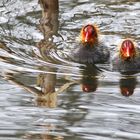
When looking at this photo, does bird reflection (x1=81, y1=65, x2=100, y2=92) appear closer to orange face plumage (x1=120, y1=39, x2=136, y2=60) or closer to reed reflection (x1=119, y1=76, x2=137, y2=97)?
reed reflection (x1=119, y1=76, x2=137, y2=97)

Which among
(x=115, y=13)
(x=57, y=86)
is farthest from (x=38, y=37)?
(x=57, y=86)

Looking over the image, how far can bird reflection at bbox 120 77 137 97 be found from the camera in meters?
6.86

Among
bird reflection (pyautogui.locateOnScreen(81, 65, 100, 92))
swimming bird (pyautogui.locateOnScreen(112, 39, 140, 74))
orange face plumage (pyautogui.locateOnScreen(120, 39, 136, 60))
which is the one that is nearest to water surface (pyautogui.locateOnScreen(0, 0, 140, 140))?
bird reflection (pyautogui.locateOnScreen(81, 65, 100, 92))

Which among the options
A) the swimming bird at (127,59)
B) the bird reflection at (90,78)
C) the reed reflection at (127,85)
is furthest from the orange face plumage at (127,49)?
the reed reflection at (127,85)

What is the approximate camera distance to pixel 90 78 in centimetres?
744

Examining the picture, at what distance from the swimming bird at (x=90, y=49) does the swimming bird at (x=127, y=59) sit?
29 cm

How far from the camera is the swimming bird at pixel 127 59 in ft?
26.4

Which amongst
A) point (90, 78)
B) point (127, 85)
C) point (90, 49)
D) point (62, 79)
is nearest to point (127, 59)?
point (90, 49)

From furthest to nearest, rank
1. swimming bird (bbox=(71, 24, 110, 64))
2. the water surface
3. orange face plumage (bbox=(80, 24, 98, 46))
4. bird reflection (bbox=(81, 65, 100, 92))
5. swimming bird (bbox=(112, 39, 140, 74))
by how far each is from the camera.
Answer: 1. orange face plumage (bbox=(80, 24, 98, 46))
2. swimming bird (bbox=(71, 24, 110, 64))
3. swimming bird (bbox=(112, 39, 140, 74))
4. bird reflection (bbox=(81, 65, 100, 92))
5. the water surface

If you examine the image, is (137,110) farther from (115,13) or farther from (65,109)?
(115,13)

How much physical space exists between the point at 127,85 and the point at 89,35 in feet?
5.44

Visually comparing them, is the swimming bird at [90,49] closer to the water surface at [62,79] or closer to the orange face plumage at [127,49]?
the water surface at [62,79]

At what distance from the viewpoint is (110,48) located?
902 cm

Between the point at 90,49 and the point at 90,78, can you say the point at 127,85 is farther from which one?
the point at 90,49
